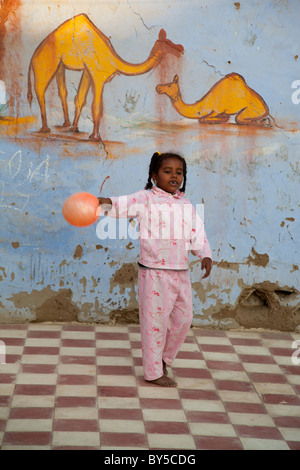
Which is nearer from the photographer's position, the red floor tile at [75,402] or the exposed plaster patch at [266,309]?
the red floor tile at [75,402]

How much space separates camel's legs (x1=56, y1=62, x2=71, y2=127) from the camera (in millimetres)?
5777

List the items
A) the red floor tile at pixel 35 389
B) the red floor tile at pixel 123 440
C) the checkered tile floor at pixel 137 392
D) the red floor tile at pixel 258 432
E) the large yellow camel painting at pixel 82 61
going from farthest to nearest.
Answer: the large yellow camel painting at pixel 82 61, the red floor tile at pixel 35 389, the red floor tile at pixel 258 432, the checkered tile floor at pixel 137 392, the red floor tile at pixel 123 440

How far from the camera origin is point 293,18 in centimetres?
586

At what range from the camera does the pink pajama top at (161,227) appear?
4762 millimetres

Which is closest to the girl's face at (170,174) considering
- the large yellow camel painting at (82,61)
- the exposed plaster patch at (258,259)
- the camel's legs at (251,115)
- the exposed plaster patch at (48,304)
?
the large yellow camel painting at (82,61)

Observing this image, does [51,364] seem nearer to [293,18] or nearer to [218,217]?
[218,217]

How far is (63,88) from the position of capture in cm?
579

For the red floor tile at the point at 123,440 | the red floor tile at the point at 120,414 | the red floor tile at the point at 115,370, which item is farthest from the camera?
the red floor tile at the point at 115,370

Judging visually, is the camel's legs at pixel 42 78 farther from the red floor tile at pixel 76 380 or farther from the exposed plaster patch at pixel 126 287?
the red floor tile at pixel 76 380

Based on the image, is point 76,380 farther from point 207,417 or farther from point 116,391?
point 207,417

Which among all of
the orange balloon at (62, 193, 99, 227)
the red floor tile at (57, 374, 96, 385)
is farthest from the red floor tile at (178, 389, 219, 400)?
the orange balloon at (62, 193, 99, 227)

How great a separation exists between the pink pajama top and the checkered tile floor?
0.80m

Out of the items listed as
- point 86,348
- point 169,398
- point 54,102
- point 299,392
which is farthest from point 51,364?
point 54,102

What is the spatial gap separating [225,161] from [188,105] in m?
0.52
